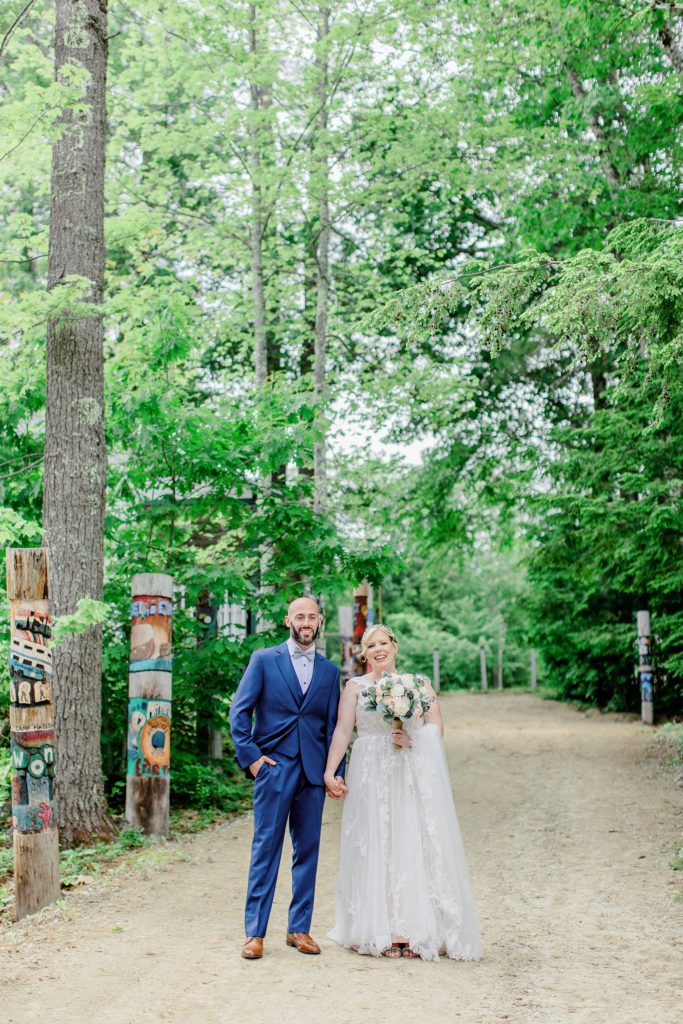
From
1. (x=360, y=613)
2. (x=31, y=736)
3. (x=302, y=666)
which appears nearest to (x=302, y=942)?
(x=302, y=666)

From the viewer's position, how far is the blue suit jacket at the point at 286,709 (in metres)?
5.62

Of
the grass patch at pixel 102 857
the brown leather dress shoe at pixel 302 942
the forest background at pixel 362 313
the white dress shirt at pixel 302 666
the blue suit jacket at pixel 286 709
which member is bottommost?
the grass patch at pixel 102 857

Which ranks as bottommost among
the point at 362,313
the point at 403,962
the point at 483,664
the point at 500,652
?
the point at 403,962

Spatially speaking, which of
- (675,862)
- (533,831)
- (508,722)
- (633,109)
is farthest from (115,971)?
(508,722)

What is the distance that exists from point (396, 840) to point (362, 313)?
1482 centimetres

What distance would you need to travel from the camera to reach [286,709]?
566 centimetres

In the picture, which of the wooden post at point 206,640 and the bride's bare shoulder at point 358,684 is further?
the wooden post at point 206,640

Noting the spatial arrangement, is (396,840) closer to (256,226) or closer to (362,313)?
(256,226)

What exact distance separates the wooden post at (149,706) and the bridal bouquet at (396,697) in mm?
4414

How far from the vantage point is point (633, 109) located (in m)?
14.7

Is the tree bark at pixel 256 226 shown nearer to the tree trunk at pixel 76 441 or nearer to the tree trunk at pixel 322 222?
the tree trunk at pixel 322 222

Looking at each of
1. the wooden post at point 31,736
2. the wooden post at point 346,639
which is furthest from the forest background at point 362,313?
the wooden post at point 346,639

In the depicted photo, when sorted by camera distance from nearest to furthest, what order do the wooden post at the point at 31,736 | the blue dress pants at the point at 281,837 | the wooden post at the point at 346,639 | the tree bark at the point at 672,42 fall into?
the blue dress pants at the point at 281,837
the wooden post at the point at 31,736
the tree bark at the point at 672,42
the wooden post at the point at 346,639

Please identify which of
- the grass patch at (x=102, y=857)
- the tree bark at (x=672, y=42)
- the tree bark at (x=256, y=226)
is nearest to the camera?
the grass patch at (x=102, y=857)
